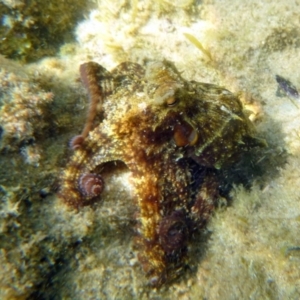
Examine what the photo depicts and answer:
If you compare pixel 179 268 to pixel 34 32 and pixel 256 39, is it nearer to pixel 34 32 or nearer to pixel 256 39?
pixel 256 39

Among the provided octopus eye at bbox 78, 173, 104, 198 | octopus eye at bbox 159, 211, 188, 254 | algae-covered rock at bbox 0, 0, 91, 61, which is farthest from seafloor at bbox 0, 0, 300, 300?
octopus eye at bbox 159, 211, 188, 254

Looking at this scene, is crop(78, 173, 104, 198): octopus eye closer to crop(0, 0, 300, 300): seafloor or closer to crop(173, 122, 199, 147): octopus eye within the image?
crop(0, 0, 300, 300): seafloor

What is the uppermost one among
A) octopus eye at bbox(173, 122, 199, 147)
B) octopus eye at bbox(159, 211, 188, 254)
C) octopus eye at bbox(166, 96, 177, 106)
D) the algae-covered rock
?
octopus eye at bbox(166, 96, 177, 106)

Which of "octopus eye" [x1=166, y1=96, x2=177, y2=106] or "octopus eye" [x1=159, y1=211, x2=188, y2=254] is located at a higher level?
"octopus eye" [x1=166, y1=96, x2=177, y2=106]

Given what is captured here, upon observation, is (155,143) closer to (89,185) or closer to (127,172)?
(127,172)

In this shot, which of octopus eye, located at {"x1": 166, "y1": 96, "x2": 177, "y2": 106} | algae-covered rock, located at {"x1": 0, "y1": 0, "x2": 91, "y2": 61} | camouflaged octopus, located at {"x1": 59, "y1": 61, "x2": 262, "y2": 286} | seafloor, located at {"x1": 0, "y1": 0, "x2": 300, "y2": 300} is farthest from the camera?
algae-covered rock, located at {"x1": 0, "y1": 0, "x2": 91, "y2": 61}

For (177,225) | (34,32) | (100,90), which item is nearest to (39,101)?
(100,90)

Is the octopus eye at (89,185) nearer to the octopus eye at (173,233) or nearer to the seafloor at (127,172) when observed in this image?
the seafloor at (127,172)
